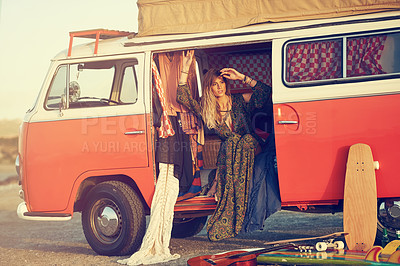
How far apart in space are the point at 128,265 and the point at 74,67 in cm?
256

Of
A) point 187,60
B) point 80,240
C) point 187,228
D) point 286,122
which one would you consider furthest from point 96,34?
point 80,240

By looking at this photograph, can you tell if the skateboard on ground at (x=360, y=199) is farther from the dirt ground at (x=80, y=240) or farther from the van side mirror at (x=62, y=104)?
the van side mirror at (x=62, y=104)

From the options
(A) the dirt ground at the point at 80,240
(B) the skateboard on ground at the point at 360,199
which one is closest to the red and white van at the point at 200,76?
(B) the skateboard on ground at the point at 360,199

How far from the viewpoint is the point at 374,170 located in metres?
7.14

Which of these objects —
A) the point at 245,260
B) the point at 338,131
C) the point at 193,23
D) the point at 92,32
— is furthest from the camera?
the point at 92,32

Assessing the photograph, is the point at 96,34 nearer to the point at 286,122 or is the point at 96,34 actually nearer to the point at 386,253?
the point at 286,122

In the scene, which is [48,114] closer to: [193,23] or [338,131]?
[193,23]

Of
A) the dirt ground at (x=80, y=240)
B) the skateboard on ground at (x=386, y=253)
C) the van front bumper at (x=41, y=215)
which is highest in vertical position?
the van front bumper at (x=41, y=215)

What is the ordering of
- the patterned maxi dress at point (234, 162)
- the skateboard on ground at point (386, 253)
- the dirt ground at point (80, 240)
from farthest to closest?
the dirt ground at point (80, 240)
the patterned maxi dress at point (234, 162)
the skateboard on ground at point (386, 253)

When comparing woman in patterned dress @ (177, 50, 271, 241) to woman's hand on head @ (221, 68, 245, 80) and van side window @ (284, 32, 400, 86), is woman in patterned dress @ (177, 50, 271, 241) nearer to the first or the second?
woman's hand on head @ (221, 68, 245, 80)

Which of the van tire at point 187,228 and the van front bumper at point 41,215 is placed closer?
the van front bumper at point 41,215

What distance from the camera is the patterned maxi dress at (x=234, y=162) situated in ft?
25.8

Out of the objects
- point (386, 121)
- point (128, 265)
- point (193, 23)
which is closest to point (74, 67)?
point (193, 23)

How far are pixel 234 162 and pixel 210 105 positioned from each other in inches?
31.4
